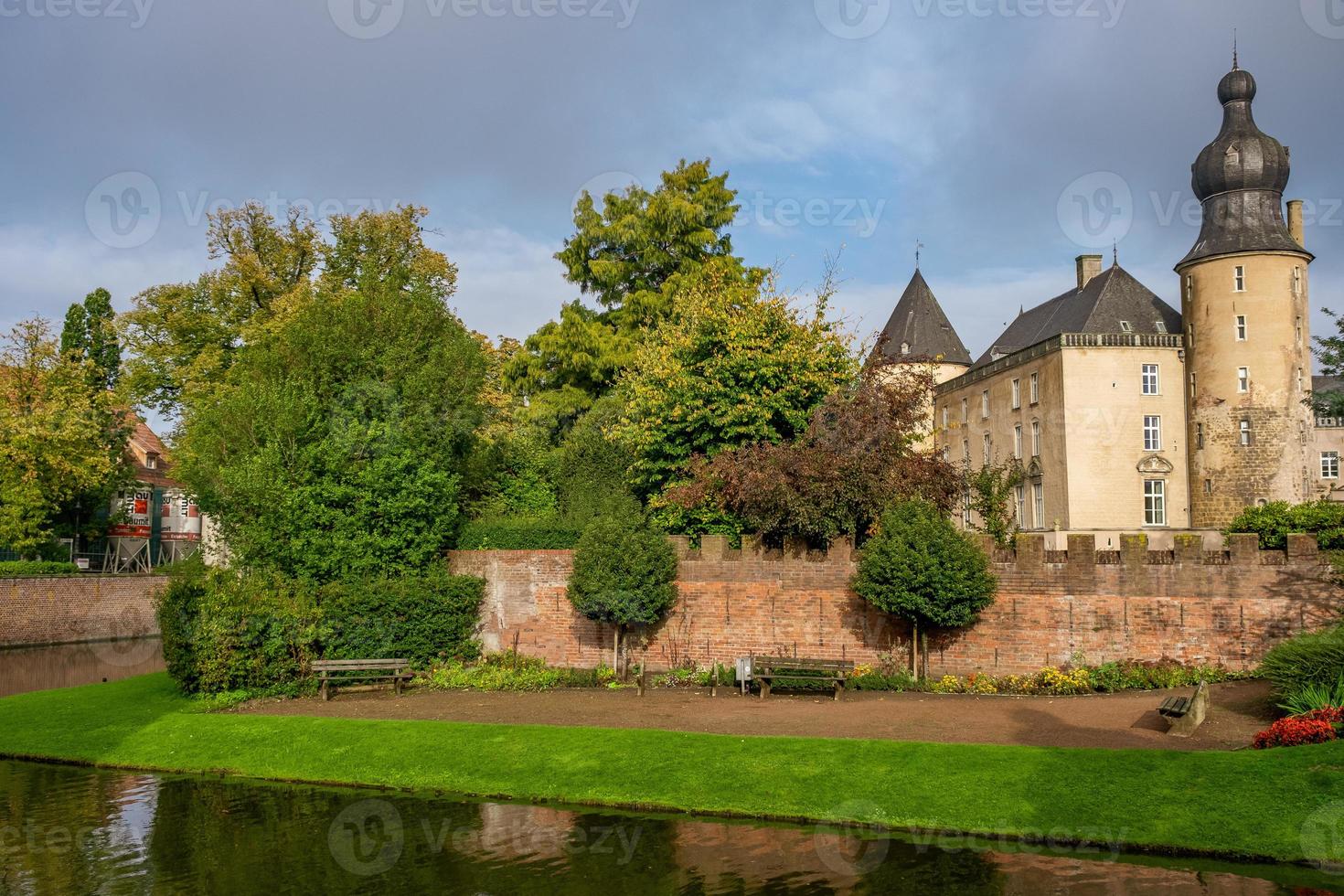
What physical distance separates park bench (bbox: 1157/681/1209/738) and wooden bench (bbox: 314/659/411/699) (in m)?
14.8

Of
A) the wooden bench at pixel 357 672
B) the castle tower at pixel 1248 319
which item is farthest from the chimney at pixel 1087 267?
the wooden bench at pixel 357 672

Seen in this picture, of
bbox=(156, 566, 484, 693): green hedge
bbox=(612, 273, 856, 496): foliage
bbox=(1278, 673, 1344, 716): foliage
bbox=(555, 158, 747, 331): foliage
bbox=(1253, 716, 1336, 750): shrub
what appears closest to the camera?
bbox=(1253, 716, 1336, 750): shrub

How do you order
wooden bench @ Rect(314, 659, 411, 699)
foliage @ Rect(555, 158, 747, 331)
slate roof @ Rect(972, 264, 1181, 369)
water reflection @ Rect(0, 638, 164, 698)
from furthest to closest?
1. slate roof @ Rect(972, 264, 1181, 369)
2. foliage @ Rect(555, 158, 747, 331)
3. water reflection @ Rect(0, 638, 164, 698)
4. wooden bench @ Rect(314, 659, 411, 699)

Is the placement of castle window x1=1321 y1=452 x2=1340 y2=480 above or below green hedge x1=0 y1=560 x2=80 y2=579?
above

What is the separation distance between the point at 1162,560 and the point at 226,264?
3352cm

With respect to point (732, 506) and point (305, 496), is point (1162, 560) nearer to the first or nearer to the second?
point (732, 506)

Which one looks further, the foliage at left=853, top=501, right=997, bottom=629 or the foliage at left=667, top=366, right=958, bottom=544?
the foliage at left=667, top=366, right=958, bottom=544

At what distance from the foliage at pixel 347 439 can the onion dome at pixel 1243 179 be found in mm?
30305

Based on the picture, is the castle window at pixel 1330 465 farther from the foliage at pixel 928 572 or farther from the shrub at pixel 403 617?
the shrub at pixel 403 617

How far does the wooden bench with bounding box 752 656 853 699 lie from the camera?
20438mm

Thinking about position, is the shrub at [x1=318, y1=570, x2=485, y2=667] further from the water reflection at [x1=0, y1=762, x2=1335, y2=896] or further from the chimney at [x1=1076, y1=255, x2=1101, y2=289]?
the chimney at [x1=1076, y1=255, x2=1101, y2=289]

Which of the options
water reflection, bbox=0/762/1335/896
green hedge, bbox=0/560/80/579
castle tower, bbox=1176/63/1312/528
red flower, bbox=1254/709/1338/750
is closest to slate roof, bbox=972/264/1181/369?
castle tower, bbox=1176/63/1312/528

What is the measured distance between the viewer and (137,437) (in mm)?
61000

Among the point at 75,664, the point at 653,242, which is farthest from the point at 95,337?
the point at 653,242
